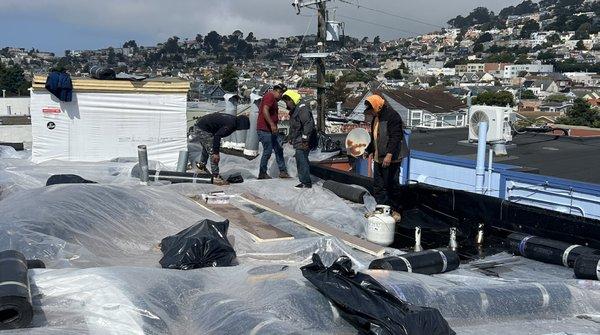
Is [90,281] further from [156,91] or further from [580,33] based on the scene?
[580,33]

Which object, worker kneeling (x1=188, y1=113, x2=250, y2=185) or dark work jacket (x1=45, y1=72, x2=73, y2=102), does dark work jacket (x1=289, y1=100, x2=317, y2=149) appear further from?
dark work jacket (x1=45, y1=72, x2=73, y2=102)

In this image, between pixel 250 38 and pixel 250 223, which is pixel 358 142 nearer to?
pixel 250 223

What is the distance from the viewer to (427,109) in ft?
95.8

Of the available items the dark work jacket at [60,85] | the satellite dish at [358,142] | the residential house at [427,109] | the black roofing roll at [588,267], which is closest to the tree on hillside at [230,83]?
the residential house at [427,109]

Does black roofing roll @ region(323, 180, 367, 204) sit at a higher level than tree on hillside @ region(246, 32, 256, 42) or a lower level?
lower

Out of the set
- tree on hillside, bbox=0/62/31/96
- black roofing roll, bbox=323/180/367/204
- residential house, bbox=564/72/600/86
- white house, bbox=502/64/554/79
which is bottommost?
black roofing roll, bbox=323/180/367/204

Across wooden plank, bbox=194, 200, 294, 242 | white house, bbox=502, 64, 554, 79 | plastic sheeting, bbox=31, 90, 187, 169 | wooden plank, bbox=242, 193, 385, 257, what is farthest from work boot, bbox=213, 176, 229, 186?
white house, bbox=502, 64, 554, 79

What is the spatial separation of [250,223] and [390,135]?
2.05 metres

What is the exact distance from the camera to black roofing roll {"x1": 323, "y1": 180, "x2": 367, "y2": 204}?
8.43m

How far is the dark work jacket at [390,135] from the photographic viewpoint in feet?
24.5

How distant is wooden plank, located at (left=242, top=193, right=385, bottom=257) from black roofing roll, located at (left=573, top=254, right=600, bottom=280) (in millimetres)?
1759

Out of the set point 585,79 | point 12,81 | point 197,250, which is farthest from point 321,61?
point 585,79

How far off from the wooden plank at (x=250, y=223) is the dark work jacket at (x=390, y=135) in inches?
70.0

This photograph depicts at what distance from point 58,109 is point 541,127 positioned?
40.7 feet
